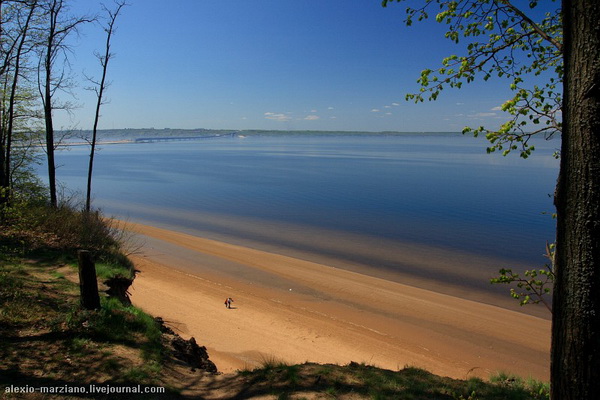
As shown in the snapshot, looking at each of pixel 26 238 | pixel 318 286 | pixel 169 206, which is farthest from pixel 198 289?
pixel 169 206

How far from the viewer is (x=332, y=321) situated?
12.2 m

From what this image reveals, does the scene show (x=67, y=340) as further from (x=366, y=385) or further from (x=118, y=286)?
(x=366, y=385)

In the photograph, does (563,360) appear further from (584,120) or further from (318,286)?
(318,286)

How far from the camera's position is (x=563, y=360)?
9.18 feet

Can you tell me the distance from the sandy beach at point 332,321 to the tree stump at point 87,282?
345 cm

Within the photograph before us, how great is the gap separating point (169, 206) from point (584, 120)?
3507 cm

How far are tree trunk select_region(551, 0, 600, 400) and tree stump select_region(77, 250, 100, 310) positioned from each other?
6.45 metres

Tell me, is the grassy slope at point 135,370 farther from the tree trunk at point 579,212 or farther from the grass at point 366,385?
the tree trunk at point 579,212

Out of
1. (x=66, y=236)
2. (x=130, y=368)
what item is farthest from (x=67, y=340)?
(x=66, y=236)

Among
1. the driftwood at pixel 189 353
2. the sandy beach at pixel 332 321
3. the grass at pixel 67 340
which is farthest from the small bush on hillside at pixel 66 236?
the driftwood at pixel 189 353

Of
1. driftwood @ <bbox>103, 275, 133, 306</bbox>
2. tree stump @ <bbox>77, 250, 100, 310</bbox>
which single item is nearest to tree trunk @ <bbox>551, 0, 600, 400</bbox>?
tree stump @ <bbox>77, 250, 100, 310</bbox>

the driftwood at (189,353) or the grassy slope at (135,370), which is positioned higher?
the grassy slope at (135,370)

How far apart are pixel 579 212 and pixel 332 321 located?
33.9 ft

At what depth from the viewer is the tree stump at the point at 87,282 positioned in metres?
6.33
